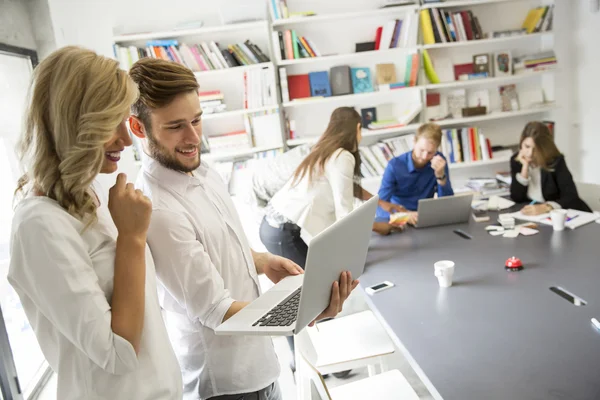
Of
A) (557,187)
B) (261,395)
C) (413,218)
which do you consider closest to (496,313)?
(261,395)

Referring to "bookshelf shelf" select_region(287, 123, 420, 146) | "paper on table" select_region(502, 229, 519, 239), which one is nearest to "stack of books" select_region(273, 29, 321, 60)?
"bookshelf shelf" select_region(287, 123, 420, 146)

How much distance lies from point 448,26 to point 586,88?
1.44 meters

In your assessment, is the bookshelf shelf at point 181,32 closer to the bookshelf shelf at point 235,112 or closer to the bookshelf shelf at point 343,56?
the bookshelf shelf at point 343,56

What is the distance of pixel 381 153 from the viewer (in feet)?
13.4

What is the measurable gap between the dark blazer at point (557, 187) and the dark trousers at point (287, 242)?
1650 millimetres

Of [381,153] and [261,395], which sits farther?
[381,153]

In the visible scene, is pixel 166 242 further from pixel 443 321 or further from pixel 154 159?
pixel 443 321

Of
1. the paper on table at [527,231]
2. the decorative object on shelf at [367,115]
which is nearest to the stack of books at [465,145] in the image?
the decorative object on shelf at [367,115]

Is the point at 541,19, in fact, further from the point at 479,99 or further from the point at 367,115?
the point at 367,115

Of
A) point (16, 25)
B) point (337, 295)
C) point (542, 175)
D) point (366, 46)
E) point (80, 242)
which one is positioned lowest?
point (542, 175)

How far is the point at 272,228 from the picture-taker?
270cm

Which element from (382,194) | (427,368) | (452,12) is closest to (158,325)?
(427,368)

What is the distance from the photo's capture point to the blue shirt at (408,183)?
10.5 ft

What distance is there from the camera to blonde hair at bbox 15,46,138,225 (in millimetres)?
799
